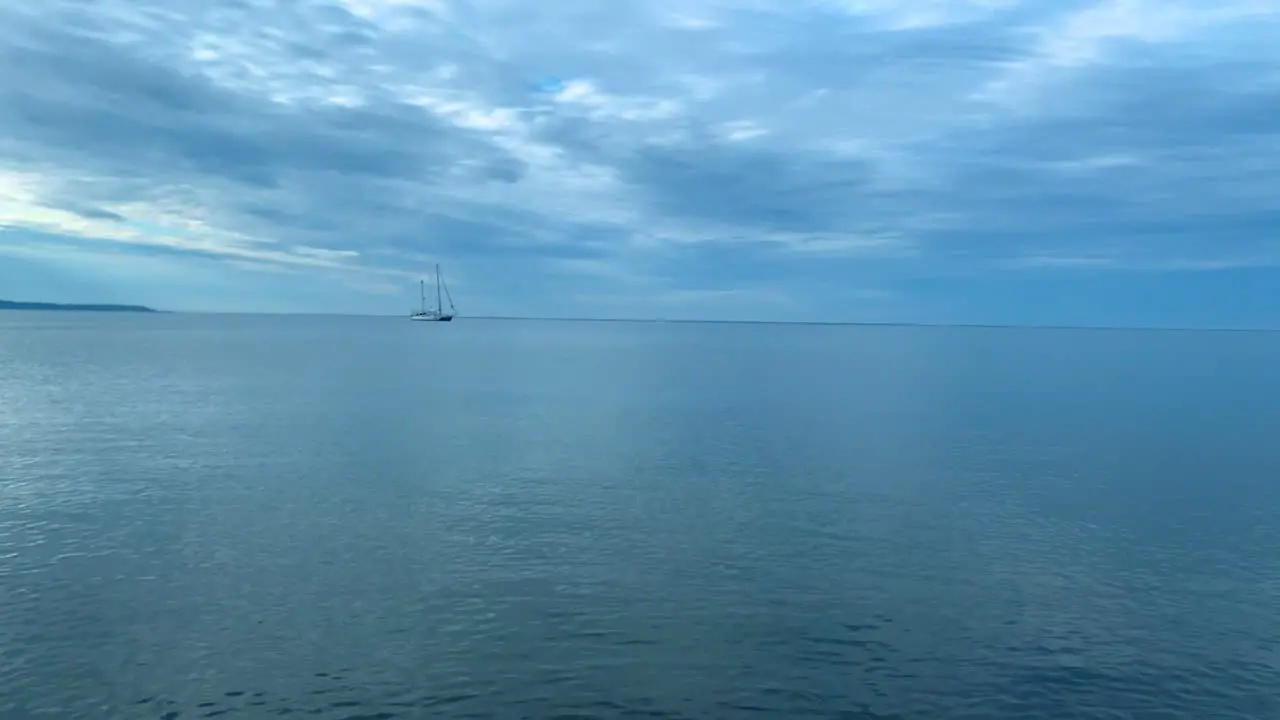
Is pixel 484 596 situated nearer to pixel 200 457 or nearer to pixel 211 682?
pixel 211 682

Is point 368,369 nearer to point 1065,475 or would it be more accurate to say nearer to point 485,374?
point 485,374

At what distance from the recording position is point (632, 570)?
42.6 metres

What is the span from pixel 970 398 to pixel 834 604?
300 ft

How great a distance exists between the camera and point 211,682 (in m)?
31.0

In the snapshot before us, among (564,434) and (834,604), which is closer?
(834,604)

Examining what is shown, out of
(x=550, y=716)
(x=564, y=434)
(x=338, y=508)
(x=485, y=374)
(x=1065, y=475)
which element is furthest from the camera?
(x=485, y=374)

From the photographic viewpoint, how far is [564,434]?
8369 cm

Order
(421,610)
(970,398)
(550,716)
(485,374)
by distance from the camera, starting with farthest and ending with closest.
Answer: (485,374)
(970,398)
(421,610)
(550,716)

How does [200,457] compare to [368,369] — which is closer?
[200,457]

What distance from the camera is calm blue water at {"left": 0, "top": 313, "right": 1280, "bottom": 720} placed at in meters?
31.3

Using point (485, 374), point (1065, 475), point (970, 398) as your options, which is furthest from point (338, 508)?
point (485, 374)

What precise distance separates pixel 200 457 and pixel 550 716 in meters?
52.2

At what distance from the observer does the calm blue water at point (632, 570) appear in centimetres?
3128

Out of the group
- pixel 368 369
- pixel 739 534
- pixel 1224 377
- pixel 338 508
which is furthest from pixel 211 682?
pixel 1224 377
